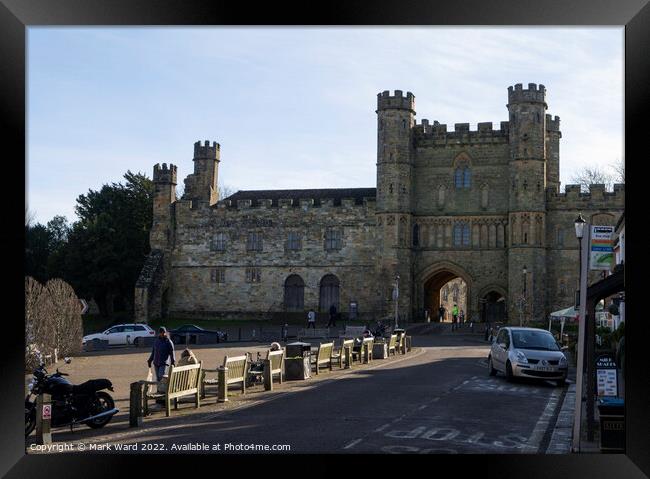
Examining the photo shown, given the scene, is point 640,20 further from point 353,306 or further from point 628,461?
point 353,306

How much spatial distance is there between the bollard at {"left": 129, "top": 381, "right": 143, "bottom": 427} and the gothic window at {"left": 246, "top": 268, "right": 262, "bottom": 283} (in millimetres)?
47050

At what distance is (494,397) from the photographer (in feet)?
60.6

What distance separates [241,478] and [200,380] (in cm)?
697

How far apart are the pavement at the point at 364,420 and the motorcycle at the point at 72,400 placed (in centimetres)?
19

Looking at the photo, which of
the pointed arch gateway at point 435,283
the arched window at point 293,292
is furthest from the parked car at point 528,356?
the arched window at point 293,292

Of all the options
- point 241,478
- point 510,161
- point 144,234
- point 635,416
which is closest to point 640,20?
point 635,416

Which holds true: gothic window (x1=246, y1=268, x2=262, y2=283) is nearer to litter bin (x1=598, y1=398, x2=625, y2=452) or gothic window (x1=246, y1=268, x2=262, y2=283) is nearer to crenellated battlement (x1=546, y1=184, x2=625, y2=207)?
crenellated battlement (x1=546, y1=184, x2=625, y2=207)

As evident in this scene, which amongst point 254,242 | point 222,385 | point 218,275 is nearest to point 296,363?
point 222,385

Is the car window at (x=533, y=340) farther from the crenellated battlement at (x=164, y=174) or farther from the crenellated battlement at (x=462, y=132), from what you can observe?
the crenellated battlement at (x=164, y=174)

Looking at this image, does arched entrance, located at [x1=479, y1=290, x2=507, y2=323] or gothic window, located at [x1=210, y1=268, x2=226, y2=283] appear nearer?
arched entrance, located at [x1=479, y1=290, x2=507, y2=323]

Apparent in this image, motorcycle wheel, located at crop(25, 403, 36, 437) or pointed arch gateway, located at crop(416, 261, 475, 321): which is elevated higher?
pointed arch gateway, located at crop(416, 261, 475, 321)

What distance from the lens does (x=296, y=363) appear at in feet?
72.7

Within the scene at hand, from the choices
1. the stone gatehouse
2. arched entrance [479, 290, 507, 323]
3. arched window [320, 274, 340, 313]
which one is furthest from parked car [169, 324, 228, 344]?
arched entrance [479, 290, 507, 323]

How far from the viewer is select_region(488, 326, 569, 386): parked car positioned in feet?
70.9
